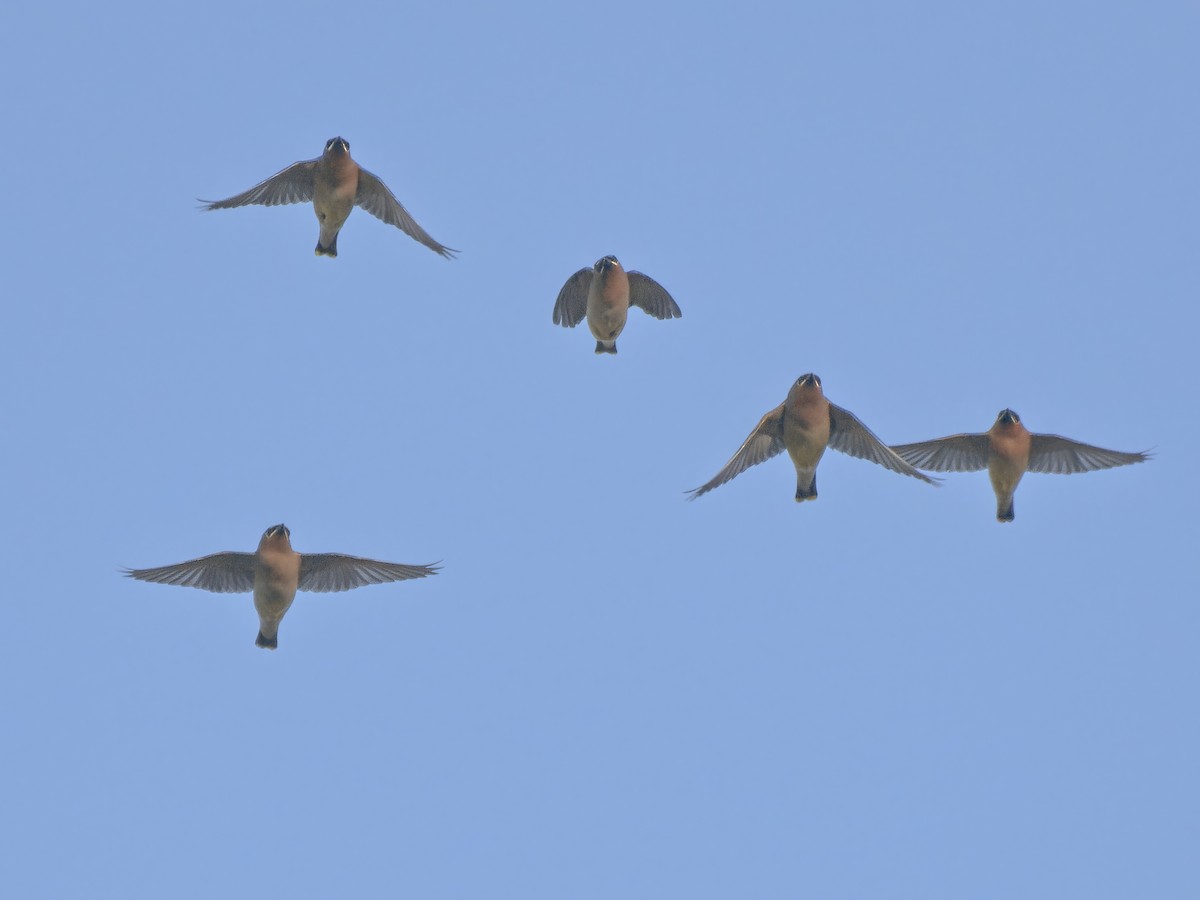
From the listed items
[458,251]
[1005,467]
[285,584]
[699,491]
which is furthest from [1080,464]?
[285,584]

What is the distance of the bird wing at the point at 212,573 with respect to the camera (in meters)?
19.7

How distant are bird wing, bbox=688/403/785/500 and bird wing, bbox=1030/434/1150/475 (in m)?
3.28

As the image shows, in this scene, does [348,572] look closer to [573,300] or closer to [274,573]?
[274,573]

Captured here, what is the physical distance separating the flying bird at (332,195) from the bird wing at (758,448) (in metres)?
4.79

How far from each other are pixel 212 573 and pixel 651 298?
6790 millimetres

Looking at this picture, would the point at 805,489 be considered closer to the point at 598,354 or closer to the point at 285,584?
the point at 598,354

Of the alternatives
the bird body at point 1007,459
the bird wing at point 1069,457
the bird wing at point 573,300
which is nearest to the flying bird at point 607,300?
the bird wing at point 573,300

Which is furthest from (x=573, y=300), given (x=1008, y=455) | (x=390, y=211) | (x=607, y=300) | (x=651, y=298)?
(x=1008, y=455)

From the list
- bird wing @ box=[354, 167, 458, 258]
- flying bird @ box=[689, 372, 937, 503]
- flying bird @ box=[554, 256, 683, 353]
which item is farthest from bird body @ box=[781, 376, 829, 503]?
bird wing @ box=[354, 167, 458, 258]

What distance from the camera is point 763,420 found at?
65.1 feet

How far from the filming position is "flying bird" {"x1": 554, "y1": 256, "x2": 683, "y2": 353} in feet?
71.3

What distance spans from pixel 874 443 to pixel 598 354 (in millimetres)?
4504

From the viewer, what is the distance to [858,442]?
20.4 meters

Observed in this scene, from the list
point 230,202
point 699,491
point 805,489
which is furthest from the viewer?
point 230,202
